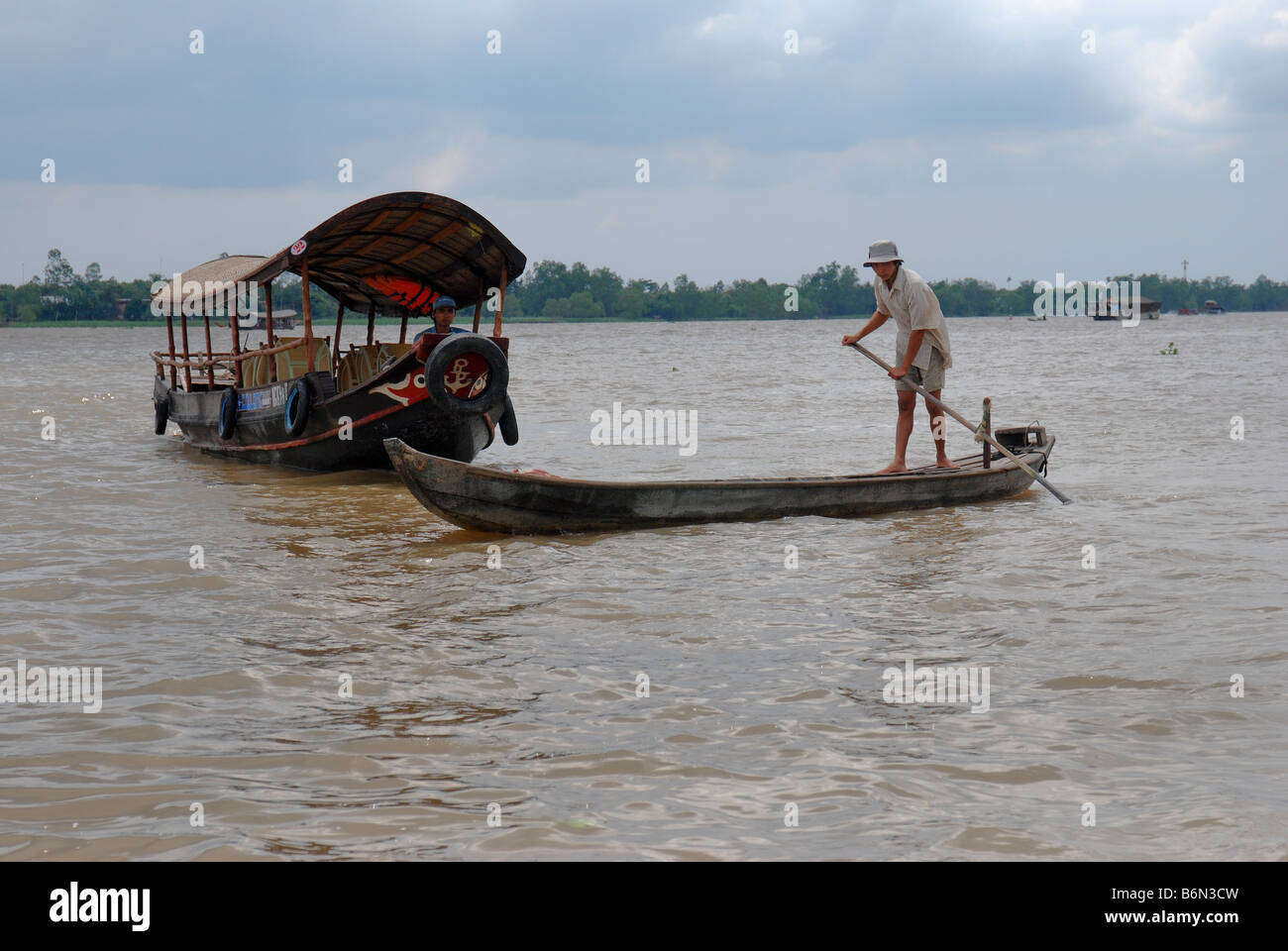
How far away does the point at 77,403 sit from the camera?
19.9 meters

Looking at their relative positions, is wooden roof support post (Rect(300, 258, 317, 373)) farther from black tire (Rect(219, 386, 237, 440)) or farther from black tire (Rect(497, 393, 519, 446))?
black tire (Rect(497, 393, 519, 446))

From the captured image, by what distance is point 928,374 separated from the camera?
324 inches

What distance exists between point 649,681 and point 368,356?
7618mm

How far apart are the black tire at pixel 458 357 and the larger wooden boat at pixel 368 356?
0.01 meters

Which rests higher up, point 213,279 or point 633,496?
point 213,279

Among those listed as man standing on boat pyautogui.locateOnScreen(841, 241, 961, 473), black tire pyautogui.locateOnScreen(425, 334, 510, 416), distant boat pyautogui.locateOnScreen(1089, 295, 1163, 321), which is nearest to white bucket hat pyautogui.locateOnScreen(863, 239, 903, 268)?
man standing on boat pyautogui.locateOnScreen(841, 241, 961, 473)

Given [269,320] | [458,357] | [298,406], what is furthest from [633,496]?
[269,320]

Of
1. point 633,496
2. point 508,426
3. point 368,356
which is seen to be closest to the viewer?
point 633,496

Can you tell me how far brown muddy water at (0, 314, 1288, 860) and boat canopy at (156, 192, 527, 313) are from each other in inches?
85.7

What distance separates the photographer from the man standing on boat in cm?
796

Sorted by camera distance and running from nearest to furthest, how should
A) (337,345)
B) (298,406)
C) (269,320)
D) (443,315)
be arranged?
(443,315), (298,406), (269,320), (337,345)

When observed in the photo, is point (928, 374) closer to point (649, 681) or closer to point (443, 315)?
point (443, 315)
